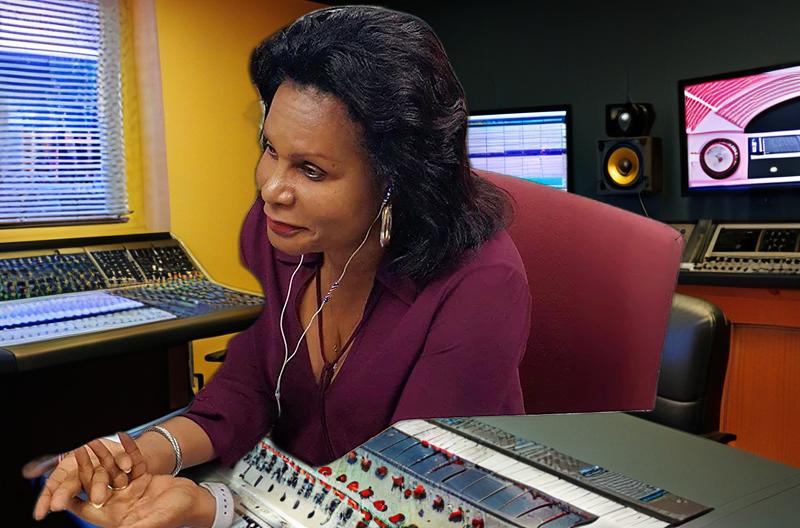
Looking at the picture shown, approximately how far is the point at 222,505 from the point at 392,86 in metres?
0.25

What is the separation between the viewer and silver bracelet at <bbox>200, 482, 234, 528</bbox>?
0.45 m

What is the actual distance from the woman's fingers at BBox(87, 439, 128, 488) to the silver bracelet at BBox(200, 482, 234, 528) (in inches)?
2.3

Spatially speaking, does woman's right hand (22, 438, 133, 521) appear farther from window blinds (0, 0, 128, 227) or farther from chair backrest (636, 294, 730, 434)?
chair backrest (636, 294, 730, 434)

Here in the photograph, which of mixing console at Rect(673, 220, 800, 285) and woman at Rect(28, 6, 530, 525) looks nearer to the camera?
woman at Rect(28, 6, 530, 525)

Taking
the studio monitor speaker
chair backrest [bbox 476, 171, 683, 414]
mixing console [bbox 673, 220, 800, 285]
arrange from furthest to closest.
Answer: the studio monitor speaker < mixing console [bbox 673, 220, 800, 285] < chair backrest [bbox 476, 171, 683, 414]

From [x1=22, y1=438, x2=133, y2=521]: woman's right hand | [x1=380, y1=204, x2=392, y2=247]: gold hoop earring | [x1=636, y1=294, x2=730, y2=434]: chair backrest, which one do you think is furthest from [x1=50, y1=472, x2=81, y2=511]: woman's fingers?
[x1=636, y1=294, x2=730, y2=434]: chair backrest

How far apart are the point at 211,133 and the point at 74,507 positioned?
0.36 metres

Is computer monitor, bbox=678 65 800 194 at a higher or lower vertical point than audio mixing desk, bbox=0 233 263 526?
higher

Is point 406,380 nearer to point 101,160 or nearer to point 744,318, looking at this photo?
point 101,160

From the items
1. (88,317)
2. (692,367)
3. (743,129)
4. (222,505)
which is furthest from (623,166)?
(222,505)

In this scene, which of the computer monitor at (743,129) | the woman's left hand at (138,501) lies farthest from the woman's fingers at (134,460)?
the computer monitor at (743,129)

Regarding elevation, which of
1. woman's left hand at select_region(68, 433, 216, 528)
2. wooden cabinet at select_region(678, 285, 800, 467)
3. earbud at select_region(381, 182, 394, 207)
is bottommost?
wooden cabinet at select_region(678, 285, 800, 467)

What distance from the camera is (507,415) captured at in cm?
50

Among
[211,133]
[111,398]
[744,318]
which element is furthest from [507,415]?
[744,318]
